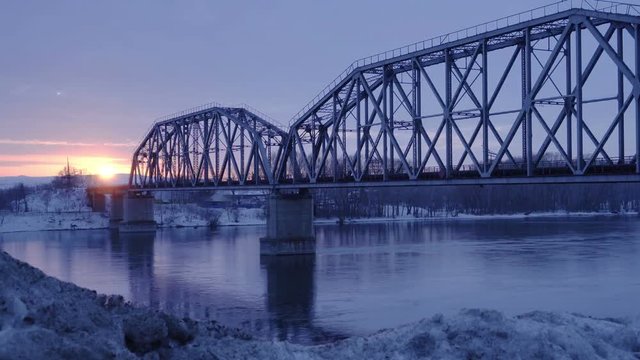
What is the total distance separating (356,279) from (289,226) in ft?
67.0

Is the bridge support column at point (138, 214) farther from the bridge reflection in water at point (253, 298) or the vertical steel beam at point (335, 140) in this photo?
the vertical steel beam at point (335, 140)

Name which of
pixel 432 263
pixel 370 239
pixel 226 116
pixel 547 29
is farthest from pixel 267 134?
pixel 547 29

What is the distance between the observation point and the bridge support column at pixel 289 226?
59.5m

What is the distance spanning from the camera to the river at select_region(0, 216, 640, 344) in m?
29.7

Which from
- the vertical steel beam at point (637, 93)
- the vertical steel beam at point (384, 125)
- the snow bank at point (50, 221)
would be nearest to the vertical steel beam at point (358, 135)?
the vertical steel beam at point (384, 125)

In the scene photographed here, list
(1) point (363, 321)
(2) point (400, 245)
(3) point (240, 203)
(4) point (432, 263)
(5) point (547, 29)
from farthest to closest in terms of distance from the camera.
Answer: (3) point (240, 203) → (2) point (400, 245) → (4) point (432, 263) → (5) point (547, 29) → (1) point (363, 321)

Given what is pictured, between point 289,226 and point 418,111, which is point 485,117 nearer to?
point 418,111

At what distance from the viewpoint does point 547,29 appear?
38188mm

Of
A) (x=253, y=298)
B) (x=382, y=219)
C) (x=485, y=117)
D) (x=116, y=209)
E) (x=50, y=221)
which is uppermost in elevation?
Answer: (x=485, y=117)

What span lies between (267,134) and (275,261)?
2137 centimetres

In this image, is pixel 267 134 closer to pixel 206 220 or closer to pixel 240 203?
pixel 206 220

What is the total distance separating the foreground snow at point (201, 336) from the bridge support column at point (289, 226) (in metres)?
43.1

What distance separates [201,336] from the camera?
1312cm

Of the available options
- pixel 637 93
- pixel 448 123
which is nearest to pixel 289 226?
pixel 448 123
